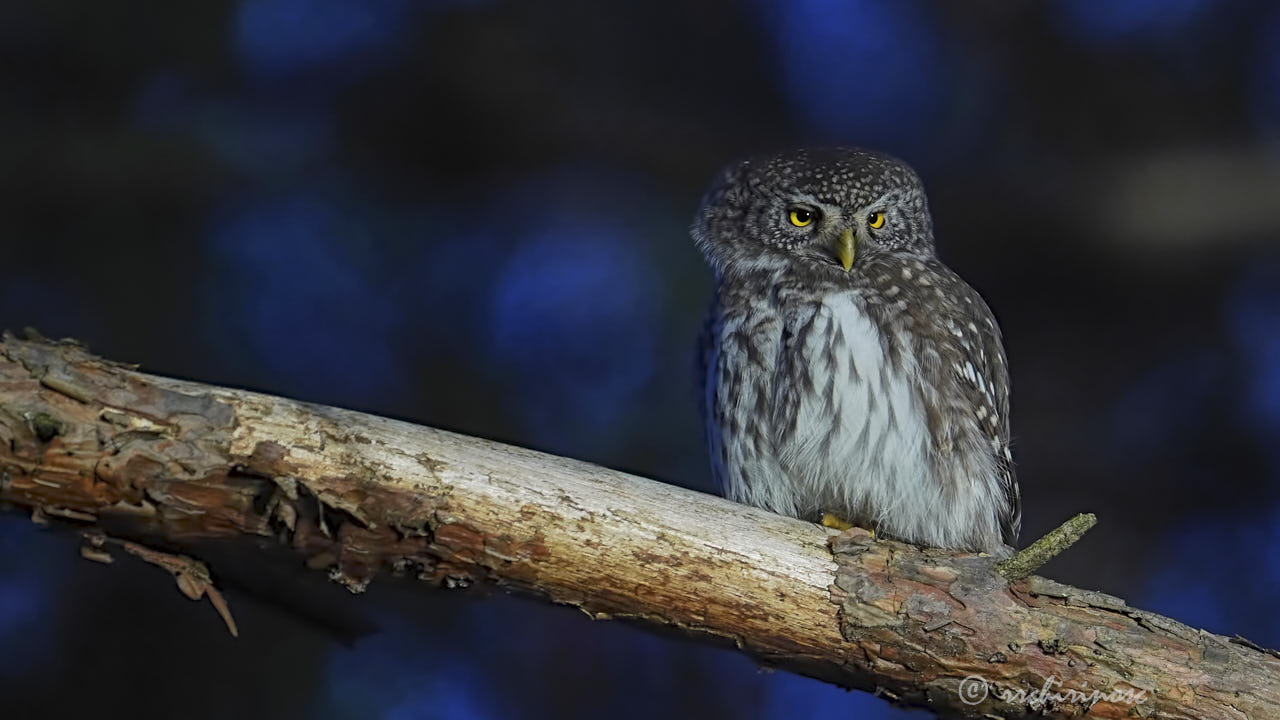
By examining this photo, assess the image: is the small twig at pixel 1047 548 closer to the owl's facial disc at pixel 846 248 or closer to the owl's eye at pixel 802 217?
the owl's facial disc at pixel 846 248

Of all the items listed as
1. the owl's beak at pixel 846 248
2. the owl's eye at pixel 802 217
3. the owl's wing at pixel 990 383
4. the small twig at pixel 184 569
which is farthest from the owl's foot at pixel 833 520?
the small twig at pixel 184 569

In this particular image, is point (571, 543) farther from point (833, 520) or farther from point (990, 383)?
point (990, 383)

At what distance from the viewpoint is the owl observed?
326cm

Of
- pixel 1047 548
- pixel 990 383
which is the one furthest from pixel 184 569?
pixel 990 383

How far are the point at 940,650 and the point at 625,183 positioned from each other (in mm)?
3156

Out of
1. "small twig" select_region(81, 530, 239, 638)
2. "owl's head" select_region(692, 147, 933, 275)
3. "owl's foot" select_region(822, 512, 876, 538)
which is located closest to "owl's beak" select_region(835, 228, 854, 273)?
"owl's head" select_region(692, 147, 933, 275)

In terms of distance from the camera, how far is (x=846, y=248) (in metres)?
3.43

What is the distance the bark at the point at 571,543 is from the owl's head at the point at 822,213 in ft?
3.77

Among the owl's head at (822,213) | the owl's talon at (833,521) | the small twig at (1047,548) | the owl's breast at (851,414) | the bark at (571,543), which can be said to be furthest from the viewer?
the owl's head at (822,213)

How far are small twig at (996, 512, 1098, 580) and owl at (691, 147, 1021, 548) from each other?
0.69m

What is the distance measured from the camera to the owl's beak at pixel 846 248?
3412 mm

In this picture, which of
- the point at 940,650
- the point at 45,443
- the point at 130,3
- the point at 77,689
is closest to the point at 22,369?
the point at 45,443

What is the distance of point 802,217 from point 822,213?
71mm

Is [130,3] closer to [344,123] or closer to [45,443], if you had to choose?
[344,123]
